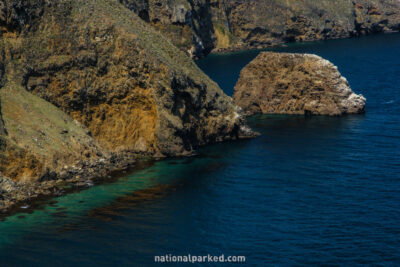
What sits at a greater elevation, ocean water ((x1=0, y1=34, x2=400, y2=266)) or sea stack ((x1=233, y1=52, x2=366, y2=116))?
sea stack ((x1=233, y1=52, x2=366, y2=116))

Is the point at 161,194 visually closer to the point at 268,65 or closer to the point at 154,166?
the point at 154,166

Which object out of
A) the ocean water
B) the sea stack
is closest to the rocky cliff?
the ocean water

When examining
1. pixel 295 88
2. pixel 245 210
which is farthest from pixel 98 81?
pixel 295 88

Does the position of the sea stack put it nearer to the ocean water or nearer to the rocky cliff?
the ocean water

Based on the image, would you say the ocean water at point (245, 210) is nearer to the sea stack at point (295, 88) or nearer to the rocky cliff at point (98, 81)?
the rocky cliff at point (98, 81)

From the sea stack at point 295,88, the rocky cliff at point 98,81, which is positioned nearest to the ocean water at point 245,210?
the rocky cliff at point 98,81

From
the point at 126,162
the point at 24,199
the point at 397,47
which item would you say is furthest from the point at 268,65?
the point at 397,47
